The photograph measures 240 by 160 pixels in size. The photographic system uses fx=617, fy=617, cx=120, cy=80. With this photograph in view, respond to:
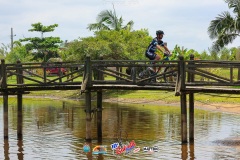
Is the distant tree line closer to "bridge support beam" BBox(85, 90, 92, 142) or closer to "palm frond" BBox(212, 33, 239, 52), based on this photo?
"palm frond" BBox(212, 33, 239, 52)

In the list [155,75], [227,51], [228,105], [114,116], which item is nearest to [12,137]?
[155,75]

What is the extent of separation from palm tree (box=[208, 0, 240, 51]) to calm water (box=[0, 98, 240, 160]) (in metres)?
7.76

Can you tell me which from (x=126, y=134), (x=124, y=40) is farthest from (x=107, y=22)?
(x=126, y=134)

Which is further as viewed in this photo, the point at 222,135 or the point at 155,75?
the point at 222,135

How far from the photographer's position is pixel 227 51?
8519 centimetres

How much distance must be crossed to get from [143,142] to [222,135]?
4509 mm

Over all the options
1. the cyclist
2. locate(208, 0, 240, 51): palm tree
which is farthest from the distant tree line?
the cyclist

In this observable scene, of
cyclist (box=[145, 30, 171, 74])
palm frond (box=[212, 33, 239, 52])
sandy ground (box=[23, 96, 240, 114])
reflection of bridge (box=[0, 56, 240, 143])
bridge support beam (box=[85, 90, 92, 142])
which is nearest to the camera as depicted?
reflection of bridge (box=[0, 56, 240, 143])

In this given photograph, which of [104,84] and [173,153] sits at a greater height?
[104,84]

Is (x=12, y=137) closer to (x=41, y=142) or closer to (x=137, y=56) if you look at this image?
(x=41, y=142)

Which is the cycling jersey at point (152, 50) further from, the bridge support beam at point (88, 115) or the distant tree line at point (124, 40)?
the distant tree line at point (124, 40)

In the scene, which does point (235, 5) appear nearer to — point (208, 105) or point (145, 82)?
point (208, 105)

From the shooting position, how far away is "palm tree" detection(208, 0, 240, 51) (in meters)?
46.9

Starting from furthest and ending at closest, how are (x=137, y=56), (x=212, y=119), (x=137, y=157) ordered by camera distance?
(x=137, y=56) < (x=212, y=119) < (x=137, y=157)
